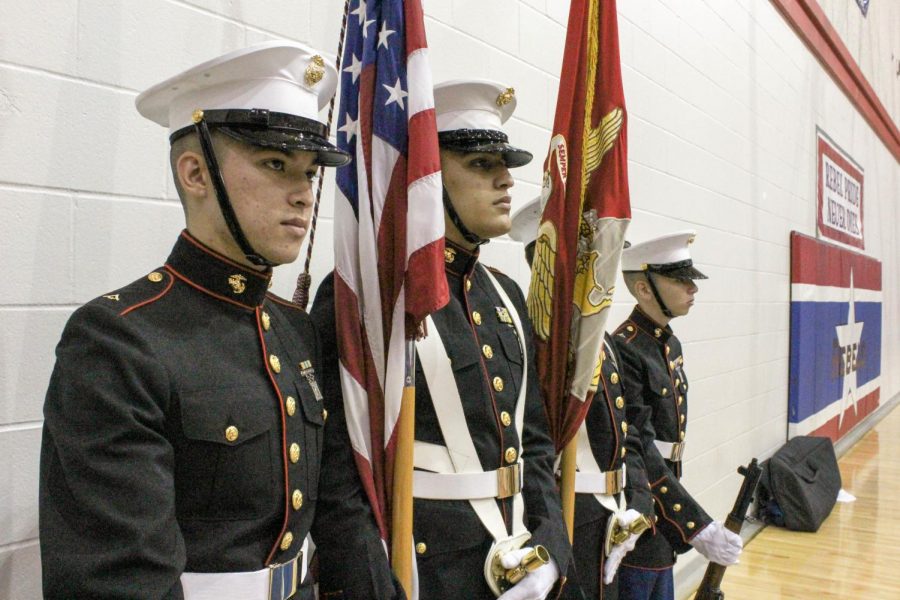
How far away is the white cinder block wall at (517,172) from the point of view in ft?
3.93

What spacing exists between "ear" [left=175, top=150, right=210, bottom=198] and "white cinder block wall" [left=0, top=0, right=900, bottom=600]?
32 cm

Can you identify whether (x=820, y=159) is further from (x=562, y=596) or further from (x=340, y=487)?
(x=340, y=487)

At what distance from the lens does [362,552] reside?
3.93ft

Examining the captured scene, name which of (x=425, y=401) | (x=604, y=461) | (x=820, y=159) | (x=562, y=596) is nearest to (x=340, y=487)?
(x=425, y=401)

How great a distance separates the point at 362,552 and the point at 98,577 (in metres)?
0.45

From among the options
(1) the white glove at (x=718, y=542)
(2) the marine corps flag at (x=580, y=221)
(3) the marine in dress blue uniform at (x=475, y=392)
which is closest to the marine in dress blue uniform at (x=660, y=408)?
(1) the white glove at (x=718, y=542)

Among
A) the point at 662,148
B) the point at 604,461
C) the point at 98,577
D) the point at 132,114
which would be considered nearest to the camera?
the point at 98,577

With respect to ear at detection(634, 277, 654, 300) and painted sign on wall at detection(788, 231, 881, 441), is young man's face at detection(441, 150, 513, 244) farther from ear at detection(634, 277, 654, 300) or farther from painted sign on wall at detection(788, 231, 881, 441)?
painted sign on wall at detection(788, 231, 881, 441)

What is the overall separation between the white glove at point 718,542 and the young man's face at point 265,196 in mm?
1800

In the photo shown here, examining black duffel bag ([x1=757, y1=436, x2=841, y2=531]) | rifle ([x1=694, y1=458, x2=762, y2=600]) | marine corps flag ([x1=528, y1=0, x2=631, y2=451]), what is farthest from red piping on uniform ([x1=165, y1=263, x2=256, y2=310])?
black duffel bag ([x1=757, y1=436, x2=841, y2=531])

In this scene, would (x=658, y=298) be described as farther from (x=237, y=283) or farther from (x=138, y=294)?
(x=138, y=294)

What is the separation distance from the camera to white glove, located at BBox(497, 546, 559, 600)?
138 centimetres

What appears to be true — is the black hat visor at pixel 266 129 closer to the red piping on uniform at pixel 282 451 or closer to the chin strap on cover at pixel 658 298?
the red piping on uniform at pixel 282 451

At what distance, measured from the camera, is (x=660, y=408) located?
8.05ft
